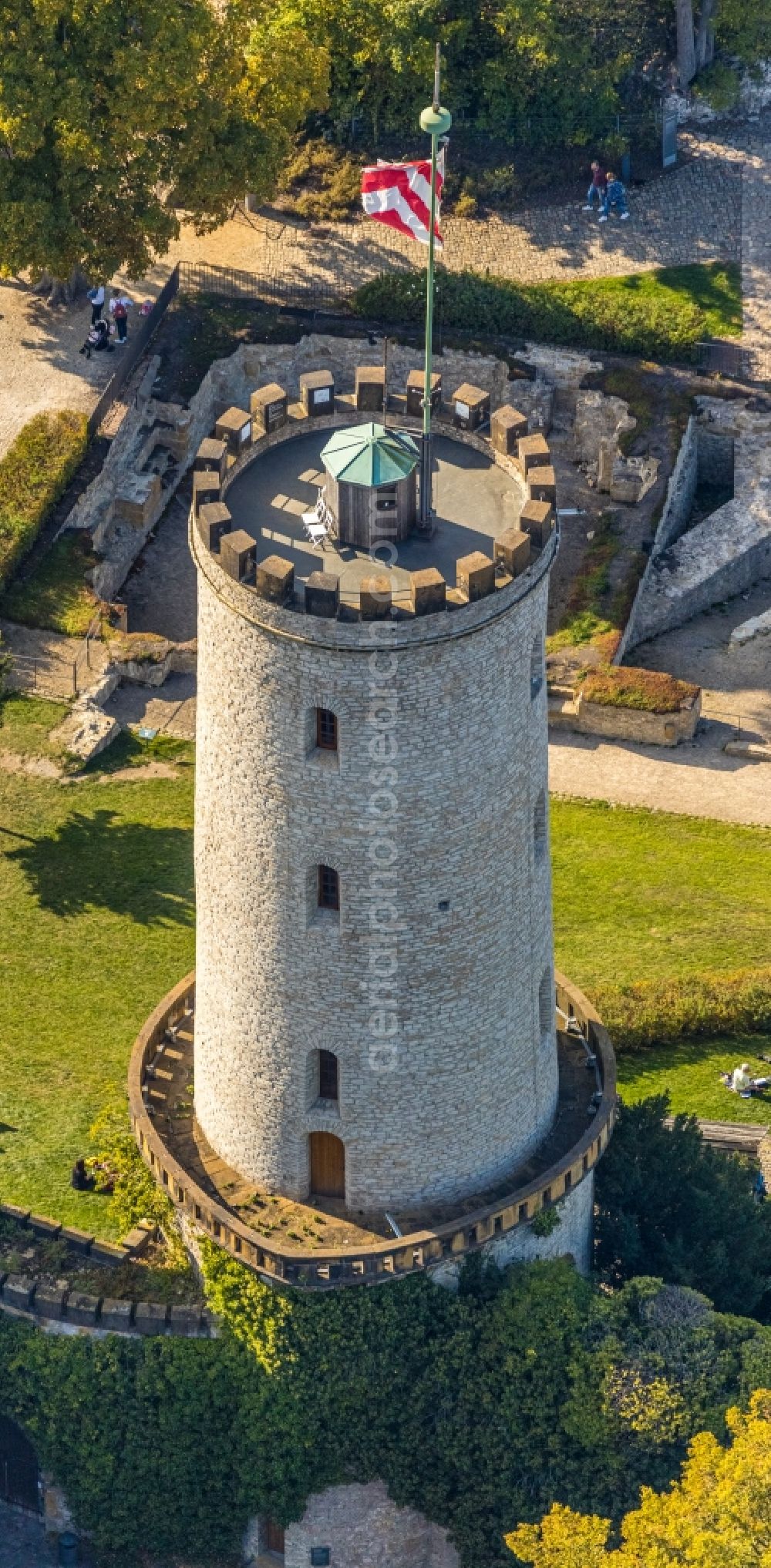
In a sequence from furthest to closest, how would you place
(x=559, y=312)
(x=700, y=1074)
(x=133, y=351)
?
(x=559, y=312), (x=133, y=351), (x=700, y=1074)

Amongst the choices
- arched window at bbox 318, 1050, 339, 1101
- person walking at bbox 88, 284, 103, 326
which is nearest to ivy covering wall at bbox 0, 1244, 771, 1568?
arched window at bbox 318, 1050, 339, 1101

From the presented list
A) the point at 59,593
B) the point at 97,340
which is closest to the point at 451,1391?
the point at 59,593

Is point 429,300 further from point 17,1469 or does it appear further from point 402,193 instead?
point 17,1469

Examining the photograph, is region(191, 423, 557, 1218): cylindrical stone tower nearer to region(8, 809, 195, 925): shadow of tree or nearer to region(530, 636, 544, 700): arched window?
region(530, 636, 544, 700): arched window

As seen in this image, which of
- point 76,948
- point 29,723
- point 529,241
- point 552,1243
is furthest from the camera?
point 529,241

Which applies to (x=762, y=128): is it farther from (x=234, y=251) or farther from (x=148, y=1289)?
(x=148, y=1289)

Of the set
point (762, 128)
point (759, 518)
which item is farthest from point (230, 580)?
point (762, 128)
